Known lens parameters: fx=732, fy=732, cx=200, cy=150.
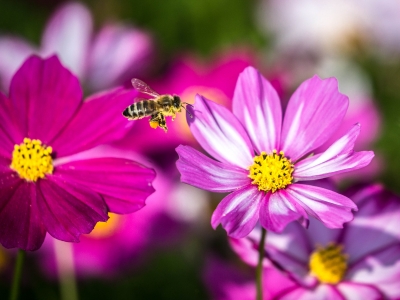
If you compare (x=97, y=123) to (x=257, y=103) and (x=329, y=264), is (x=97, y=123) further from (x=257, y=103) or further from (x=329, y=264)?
(x=329, y=264)

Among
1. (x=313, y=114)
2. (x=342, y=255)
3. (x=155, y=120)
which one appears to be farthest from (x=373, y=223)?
(x=155, y=120)

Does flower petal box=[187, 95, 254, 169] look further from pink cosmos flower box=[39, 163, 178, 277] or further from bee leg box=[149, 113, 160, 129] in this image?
pink cosmos flower box=[39, 163, 178, 277]

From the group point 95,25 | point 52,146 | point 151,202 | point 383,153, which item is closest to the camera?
point 52,146

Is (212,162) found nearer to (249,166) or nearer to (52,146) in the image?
(249,166)

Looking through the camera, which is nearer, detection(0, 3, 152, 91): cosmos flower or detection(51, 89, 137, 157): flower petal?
detection(51, 89, 137, 157): flower petal

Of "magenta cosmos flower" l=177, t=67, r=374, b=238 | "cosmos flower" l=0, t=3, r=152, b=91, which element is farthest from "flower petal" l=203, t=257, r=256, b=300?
"cosmos flower" l=0, t=3, r=152, b=91

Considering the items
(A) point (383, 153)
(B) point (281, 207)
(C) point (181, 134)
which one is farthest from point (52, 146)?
(A) point (383, 153)

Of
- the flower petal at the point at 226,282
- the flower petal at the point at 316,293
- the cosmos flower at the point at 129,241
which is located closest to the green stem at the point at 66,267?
the cosmos flower at the point at 129,241
